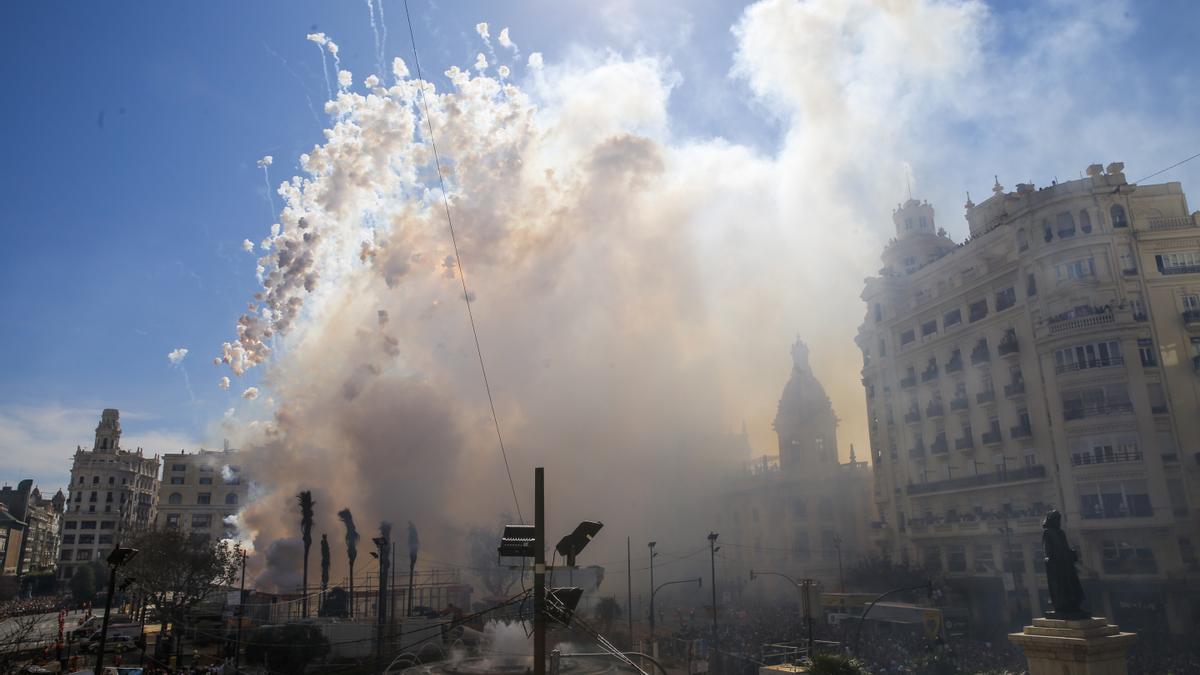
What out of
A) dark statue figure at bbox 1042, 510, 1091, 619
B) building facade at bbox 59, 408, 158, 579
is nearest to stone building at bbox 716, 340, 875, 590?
dark statue figure at bbox 1042, 510, 1091, 619

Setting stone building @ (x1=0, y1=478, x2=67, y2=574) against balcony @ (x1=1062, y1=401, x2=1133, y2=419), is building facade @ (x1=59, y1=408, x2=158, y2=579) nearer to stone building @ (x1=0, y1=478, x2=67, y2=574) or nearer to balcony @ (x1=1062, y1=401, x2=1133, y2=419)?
stone building @ (x1=0, y1=478, x2=67, y2=574)

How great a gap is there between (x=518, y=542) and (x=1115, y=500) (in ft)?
136

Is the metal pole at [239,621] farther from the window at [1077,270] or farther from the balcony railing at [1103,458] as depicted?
the window at [1077,270]

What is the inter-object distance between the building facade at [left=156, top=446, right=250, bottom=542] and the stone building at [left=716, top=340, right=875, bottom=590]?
7720cm

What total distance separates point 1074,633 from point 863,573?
5399cm

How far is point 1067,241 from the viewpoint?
4694cm

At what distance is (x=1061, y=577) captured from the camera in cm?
1602

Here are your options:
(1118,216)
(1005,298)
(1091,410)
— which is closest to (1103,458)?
(1091,410)

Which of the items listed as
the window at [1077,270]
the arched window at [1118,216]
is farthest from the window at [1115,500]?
the arched window at [1118,216]

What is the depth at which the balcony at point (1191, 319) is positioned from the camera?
4500 cm

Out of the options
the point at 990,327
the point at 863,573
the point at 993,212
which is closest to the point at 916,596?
the point at 863,573

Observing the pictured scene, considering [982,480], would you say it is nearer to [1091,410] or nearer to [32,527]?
[1091,410]

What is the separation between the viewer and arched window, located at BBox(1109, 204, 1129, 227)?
154ft

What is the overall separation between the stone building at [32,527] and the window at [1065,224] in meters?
142
